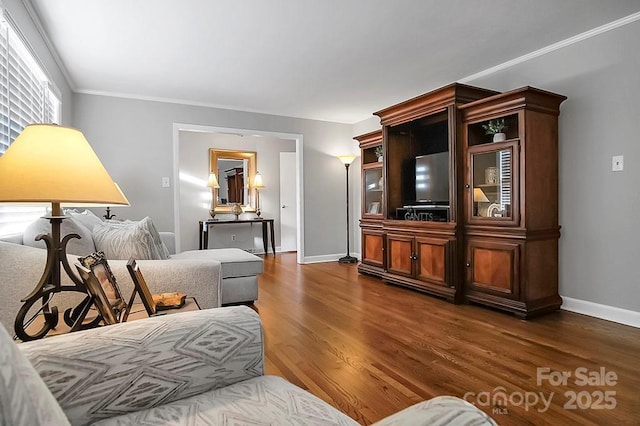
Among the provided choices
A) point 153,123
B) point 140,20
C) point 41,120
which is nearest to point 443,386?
point 140,20

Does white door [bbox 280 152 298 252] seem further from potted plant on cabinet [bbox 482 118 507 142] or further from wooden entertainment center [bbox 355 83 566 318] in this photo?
potted plant on cabinet [bbox 482 118 507 142]

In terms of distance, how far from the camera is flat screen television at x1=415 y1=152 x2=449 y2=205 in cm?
366

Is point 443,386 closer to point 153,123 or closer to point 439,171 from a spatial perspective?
point 439,171

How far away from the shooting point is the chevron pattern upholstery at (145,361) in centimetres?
81

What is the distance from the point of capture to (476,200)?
127 inches

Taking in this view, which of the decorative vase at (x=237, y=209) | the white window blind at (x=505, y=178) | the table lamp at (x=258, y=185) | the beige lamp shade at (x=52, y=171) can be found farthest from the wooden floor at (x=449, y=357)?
the table lamp at (x=258, y=185)

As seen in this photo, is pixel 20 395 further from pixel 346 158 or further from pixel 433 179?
pixel 346 158

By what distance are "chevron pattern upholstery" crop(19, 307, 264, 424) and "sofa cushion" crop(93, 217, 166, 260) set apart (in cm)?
127

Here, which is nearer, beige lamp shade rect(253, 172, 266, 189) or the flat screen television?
the flat screen television

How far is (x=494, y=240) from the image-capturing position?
3.05 metres

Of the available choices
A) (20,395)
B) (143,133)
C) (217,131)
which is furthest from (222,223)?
(20,395)

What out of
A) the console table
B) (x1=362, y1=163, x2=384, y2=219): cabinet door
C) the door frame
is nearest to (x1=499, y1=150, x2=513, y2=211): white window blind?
(x1=362, y1=163, x2=384, y2=219): cabinet door

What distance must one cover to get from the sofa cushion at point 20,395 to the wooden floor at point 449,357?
4.29 feet

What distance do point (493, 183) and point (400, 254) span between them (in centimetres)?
127
